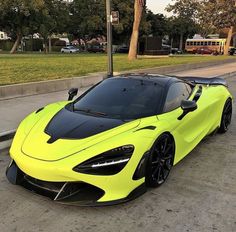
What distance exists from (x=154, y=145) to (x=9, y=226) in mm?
1689

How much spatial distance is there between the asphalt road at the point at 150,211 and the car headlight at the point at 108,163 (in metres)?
0.46

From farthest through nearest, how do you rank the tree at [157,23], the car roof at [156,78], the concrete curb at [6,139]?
the tree at [157,23]
the concrete curb at [6,139]
the car roof at [156,78]

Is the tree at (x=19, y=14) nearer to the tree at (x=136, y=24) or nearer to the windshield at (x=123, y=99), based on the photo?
the tree at (x=136, y=24)

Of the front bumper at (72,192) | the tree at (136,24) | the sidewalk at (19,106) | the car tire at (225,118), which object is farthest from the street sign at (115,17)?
the tree at (136,24)

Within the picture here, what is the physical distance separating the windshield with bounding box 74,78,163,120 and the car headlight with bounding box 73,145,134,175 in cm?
77

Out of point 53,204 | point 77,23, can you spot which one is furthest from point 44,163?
point 77,23

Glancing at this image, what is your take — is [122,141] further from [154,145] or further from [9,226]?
[9,226]

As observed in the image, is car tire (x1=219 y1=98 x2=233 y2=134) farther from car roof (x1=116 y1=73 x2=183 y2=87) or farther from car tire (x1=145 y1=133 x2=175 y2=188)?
car tire (x1=145 y1=133 x2=175 y2=188)

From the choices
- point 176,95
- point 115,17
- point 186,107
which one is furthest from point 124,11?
point 186,107

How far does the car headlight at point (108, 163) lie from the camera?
3400 mm

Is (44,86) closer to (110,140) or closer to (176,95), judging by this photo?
(176,95)

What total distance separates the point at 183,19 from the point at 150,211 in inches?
2617

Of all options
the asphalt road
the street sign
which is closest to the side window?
the asphalt road

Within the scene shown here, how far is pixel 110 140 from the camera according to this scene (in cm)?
368
